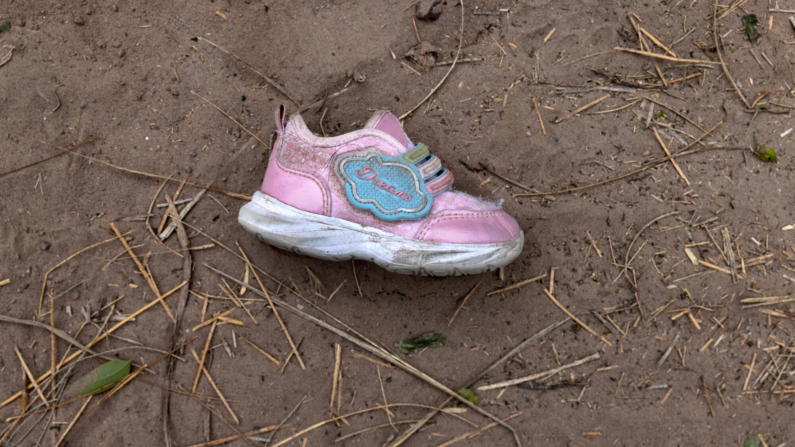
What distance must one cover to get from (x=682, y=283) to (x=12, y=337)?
8.74ft

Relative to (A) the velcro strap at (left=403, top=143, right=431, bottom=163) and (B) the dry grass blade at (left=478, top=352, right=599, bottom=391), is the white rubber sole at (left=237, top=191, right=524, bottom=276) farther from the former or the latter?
(B) the dry grass blade at (left=478, top=352, right=599, bottom=391)

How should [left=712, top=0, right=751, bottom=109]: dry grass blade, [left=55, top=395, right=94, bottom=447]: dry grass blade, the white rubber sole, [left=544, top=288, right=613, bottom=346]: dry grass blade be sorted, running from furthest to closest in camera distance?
Result: 1. [left=712, top=0, right=751, bottom=109]: dry grass blade
2. [left=544, top=288, right=613, bottom=346]: dry grass blade
3. [left=55, top=395, right=94, bottom=447]: dry grass blade
4. the white rubber sole

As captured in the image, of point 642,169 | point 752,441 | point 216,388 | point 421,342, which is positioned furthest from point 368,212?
point 752,441

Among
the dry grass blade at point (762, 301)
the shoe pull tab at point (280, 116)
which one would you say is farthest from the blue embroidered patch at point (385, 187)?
the dry grass blade at point (762, 301)

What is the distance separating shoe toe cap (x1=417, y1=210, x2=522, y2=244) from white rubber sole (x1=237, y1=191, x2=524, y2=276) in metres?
0.02

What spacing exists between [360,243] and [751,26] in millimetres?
1957

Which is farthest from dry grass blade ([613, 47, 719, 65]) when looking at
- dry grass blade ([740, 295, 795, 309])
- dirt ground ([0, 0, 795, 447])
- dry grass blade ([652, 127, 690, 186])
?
dry grass blade ([740, 295, 795, 309])

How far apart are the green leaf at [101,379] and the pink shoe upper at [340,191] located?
897 mm

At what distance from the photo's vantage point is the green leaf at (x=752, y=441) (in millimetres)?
1637

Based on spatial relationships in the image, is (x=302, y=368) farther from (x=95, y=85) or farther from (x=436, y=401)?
(x=95, y=85)

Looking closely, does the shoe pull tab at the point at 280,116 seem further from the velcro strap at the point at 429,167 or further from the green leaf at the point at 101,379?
the green leaf at the point at 101,379

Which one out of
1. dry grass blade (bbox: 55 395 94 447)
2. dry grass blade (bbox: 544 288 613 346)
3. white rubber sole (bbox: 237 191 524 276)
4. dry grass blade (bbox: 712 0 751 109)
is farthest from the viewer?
dry grass blade (bbox: 712 0 751 109)

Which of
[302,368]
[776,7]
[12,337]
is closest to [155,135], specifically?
[12,337]

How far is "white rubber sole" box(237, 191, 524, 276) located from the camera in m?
1.40
